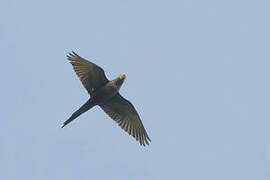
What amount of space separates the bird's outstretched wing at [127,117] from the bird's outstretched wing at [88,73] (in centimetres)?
132

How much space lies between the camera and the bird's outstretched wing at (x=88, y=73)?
26531 millimetres

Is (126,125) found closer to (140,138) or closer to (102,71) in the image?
(140,138)

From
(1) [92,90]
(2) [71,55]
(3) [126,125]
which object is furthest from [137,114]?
(2) [71,55]

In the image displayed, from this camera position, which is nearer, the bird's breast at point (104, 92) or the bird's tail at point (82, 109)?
the bird's tail at point (82, 109)

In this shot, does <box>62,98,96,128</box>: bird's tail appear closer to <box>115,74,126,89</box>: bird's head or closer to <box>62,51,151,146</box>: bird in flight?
<box>62,51,151,146</box>: bird in flight

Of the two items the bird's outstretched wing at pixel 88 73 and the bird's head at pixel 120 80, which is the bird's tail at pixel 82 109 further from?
the bird's head at pixel 120 80

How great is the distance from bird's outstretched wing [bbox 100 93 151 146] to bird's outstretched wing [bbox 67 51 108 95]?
1.32 meters

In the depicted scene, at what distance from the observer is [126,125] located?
28.2 m

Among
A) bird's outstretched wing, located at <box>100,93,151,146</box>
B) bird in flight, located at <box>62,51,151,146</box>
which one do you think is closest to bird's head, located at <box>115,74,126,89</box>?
bird in flight, located at <box>62,51,151,146</box>

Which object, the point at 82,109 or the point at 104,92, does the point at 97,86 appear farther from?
the point at 82,109

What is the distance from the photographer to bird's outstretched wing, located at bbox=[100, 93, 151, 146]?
27938 mm

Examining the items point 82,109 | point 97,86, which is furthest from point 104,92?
point 82,109

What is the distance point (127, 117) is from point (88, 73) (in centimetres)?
309

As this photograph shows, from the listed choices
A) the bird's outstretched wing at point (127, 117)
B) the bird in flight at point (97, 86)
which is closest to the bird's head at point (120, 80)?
the bird in flight at point (97, 86)
